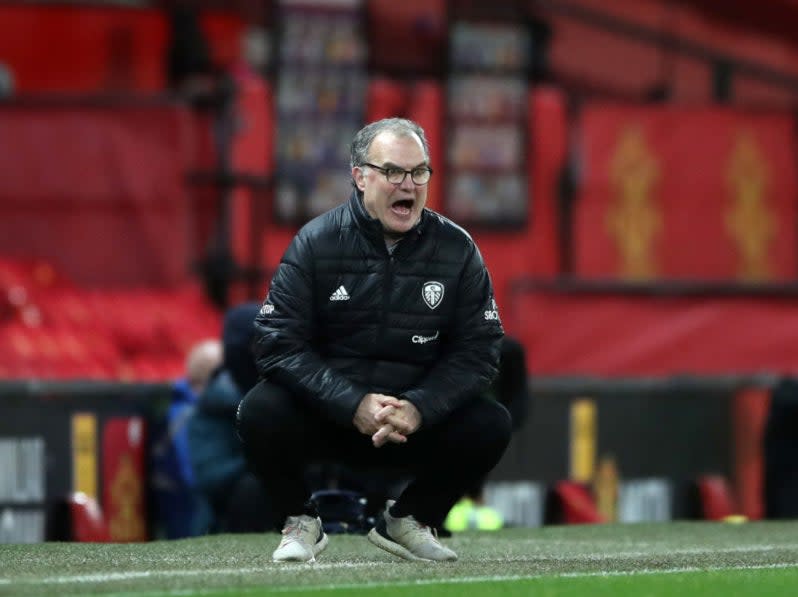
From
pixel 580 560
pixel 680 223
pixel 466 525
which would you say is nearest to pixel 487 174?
pixel 680 223

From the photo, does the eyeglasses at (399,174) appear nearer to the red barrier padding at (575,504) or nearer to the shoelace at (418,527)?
the shoelace at (418,527)

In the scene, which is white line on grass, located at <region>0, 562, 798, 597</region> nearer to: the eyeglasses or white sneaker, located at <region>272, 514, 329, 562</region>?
white sneaker, located at <region>272, 514, 329, 562</region>

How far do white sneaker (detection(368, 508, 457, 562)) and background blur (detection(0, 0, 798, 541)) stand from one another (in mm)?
5577

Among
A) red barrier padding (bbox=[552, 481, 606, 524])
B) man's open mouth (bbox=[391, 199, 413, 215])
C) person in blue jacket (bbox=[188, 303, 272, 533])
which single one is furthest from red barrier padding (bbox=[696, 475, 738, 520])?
man's open mouth (bbox=[391, 199, 413, 215])

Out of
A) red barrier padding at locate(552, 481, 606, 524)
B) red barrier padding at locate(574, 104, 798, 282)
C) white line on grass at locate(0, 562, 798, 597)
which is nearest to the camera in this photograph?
white line on grass at locate(0, 562, 798, 597)

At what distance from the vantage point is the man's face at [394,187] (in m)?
7.56

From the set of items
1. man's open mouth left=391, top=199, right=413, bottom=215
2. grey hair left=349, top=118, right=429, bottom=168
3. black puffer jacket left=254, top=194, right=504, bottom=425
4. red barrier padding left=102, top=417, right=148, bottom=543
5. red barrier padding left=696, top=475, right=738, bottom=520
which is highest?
grey hair left=349, top=118, right=429, bottom=168

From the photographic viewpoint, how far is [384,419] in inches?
292

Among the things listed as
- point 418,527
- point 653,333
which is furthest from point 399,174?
point 653,333

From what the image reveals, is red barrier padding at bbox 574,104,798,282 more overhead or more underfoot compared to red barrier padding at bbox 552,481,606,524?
more overhead

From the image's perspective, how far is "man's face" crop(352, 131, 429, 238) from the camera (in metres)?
7.56

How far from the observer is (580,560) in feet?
26.6

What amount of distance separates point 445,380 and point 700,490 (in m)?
6.45

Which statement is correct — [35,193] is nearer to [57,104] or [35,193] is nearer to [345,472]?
[57,104]
